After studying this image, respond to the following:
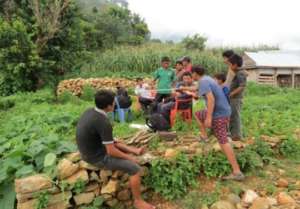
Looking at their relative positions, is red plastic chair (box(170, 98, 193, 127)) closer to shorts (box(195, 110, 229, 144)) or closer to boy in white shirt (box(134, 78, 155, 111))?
boy in white shirt (box(134, 78, 155, 111))

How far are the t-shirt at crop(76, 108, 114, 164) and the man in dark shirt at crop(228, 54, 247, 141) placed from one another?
235 cm

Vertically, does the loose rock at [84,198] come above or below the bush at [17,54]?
below

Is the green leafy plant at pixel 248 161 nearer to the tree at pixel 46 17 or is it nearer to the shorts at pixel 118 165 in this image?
the shorts at pixel 118 165

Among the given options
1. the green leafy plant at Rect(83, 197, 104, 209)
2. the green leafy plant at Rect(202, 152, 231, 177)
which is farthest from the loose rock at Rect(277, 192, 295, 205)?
the green leafy plant at Rect(83, 197, 104, 209)

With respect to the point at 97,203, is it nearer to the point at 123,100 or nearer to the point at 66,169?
the point at 66,169

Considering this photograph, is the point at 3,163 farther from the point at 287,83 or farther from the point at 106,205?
the point at 287,83

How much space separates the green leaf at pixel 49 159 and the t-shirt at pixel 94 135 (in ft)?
1.57

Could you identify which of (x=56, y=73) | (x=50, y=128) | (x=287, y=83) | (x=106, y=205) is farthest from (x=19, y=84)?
(x=287, y=83)

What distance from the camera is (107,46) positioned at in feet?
72.9

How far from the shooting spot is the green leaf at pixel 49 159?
387cm

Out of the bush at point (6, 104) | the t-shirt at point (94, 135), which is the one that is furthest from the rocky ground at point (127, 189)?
the bush at point (6, 104)

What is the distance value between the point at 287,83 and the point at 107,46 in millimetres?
12470

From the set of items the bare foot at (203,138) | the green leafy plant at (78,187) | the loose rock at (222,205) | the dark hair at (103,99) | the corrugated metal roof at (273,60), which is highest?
the corrugated metal roof at (273,60)

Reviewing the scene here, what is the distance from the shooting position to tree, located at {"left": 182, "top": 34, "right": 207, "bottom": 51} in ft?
87.5
